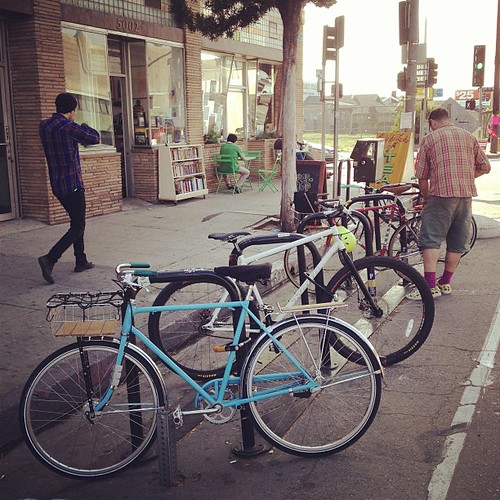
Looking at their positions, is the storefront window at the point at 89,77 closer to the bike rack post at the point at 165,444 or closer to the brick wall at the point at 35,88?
the brick wall at the point at 35,88

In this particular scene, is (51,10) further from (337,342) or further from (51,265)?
(337,342)

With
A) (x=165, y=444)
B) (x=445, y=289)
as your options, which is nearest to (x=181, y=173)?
(x=445, y=289)

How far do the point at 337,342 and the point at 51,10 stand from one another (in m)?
8.75

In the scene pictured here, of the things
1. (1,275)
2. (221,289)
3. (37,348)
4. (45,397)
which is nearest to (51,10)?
(1,275)

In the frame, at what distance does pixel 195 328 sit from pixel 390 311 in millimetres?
1598

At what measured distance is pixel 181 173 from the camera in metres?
13.8

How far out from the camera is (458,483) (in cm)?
338

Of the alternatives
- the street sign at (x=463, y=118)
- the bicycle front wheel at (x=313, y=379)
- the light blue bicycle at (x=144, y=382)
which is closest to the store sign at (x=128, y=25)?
the street sign at (x=463, y=118)

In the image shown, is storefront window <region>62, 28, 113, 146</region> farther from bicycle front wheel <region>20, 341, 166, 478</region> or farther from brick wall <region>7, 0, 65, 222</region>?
bicycle front wheel <region>20, 341, 166, 478</region>

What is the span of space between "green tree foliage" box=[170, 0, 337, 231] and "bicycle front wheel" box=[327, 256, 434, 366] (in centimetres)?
529

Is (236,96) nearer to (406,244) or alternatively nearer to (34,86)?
(34,86)

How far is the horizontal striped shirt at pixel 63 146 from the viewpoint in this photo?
→ 7156 millimetres

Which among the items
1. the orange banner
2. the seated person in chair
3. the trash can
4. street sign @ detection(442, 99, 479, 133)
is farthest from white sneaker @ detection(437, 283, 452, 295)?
the seated person in chair

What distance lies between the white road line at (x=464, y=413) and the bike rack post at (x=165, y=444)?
1.37 m
